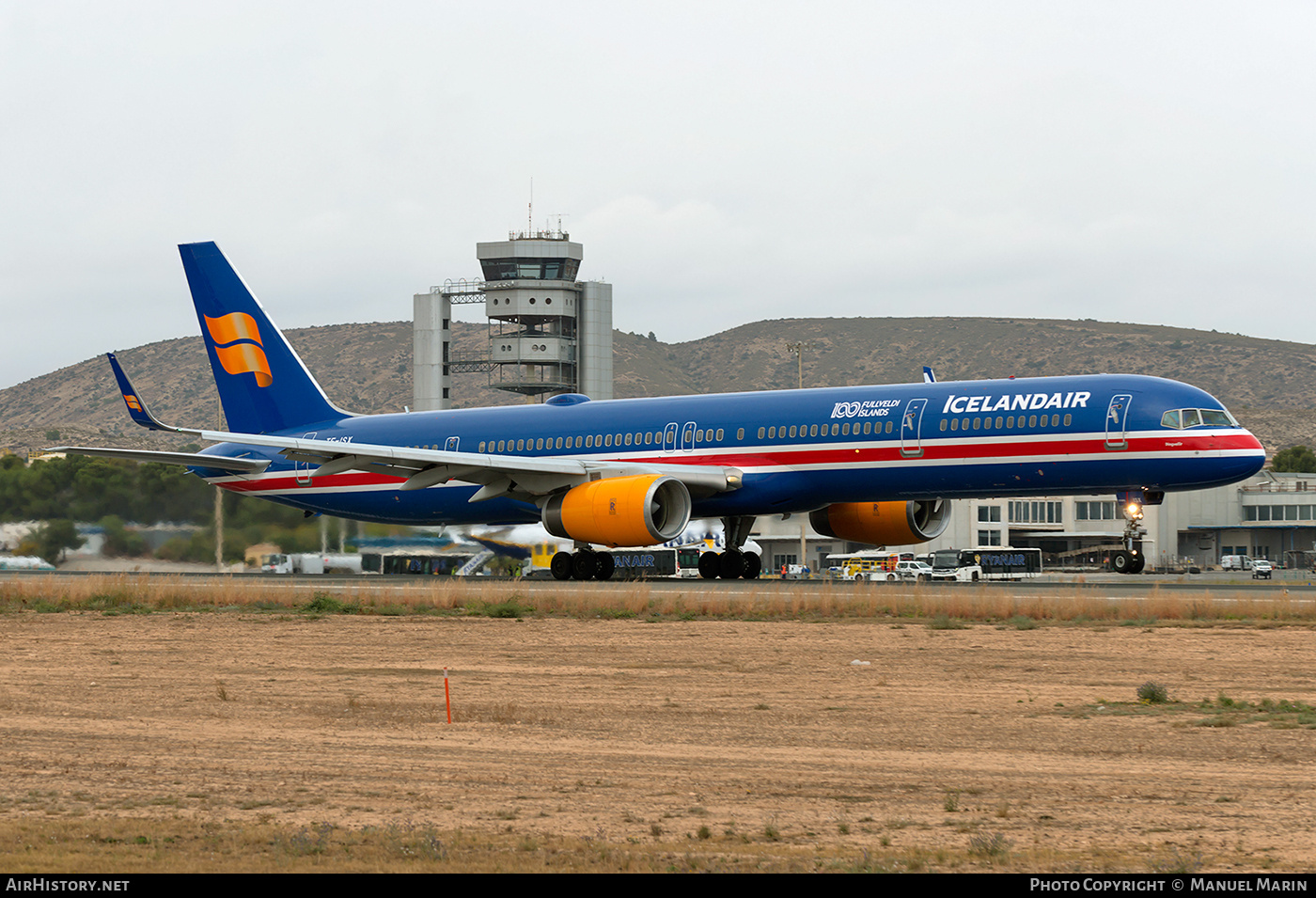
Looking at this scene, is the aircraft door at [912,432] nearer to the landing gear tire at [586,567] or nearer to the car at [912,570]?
the landing gear tire at [586,567]

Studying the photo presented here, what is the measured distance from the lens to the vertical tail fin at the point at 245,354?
139ft

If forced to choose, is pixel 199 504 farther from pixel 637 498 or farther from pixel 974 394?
pixel 974 394

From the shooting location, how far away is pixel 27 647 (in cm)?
1991

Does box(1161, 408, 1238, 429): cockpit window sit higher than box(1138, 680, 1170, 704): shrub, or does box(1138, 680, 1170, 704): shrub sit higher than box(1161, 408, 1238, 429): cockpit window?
box(1161, 408, 1238, 429): cockpit window

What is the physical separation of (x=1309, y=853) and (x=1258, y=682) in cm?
777

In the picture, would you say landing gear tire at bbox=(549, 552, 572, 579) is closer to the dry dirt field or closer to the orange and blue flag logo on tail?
the orange and blue flag logo on tail

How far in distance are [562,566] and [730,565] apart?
4.57m

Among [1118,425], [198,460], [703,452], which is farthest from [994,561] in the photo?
[198,460]

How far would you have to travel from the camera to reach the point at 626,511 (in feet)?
104

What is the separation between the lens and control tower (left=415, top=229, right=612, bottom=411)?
11331 centimetres

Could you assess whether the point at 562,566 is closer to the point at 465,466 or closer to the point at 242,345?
the point at 465,466

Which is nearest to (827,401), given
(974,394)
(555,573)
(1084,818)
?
(974,394)

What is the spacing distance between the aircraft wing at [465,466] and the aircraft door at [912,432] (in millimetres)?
4162

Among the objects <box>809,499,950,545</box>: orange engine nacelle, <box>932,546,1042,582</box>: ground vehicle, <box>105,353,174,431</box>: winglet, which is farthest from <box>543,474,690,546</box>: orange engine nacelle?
<box>932,546,1042,582</box>: ground vehicle
